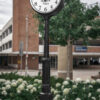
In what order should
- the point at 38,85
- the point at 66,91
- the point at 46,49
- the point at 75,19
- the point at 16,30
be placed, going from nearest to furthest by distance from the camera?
the point at 46,49, the point at 66,91, the point at 38,85, the point at 75,19, the point at 16,30

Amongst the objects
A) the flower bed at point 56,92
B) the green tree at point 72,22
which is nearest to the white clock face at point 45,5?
the flower bed at point 56,92

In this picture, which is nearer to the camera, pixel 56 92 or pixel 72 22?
pixel 56 92

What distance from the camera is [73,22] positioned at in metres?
17.2

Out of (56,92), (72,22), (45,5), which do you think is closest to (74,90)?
(56,92)

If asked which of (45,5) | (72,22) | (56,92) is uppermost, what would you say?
(72,22)

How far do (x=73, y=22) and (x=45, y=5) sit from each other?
11.6 meters

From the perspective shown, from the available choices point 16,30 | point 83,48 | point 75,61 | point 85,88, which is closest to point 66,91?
point 85,88

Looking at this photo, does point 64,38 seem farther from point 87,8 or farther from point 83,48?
point 83,48

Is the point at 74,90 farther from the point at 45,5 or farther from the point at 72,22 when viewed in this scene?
the point at 72,22

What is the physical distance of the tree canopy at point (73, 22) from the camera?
673 inches

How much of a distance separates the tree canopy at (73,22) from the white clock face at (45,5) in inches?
442

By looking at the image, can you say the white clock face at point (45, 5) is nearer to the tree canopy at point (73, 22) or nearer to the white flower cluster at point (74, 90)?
the white flower cluster at point (74, 90)

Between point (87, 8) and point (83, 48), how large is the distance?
1364 inches

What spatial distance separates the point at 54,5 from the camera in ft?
18.9
